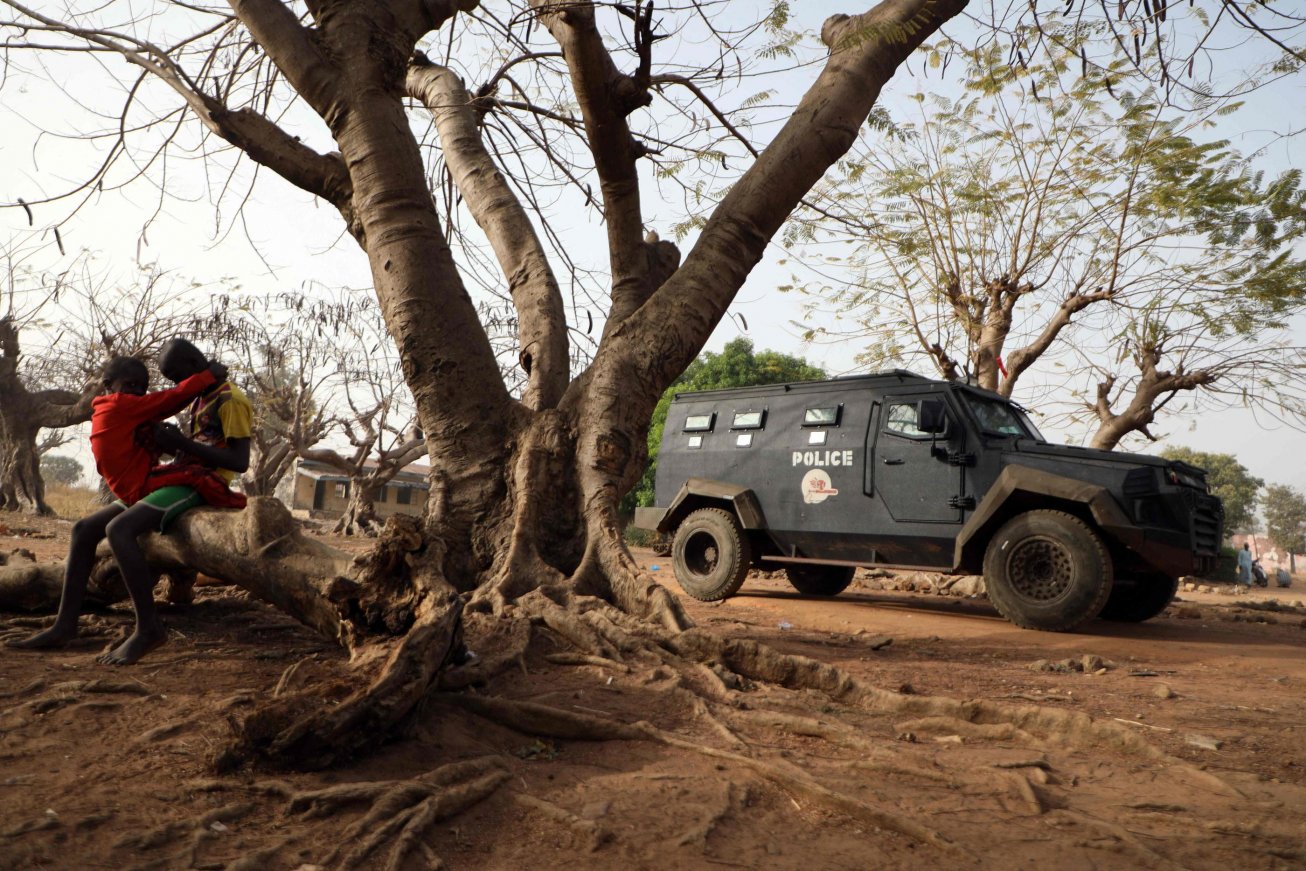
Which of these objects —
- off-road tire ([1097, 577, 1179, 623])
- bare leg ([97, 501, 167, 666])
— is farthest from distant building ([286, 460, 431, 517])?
bare leg ([97, 501, 167, 666])

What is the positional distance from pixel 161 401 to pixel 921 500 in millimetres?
6394

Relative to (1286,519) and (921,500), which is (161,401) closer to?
(921,500)

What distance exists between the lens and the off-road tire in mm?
8148

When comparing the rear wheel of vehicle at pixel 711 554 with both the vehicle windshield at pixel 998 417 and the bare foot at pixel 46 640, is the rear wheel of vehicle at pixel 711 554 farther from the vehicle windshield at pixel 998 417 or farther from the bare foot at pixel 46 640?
the bare foot at pixel 46 640

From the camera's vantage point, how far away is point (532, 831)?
2447 millimetres

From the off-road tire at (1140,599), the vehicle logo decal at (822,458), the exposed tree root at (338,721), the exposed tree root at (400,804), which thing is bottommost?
the exposed tree root at (400,804)

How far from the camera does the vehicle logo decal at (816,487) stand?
8945 mm

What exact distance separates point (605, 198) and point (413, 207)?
1.70 m

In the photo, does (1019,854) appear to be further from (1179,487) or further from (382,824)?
(1179,487)

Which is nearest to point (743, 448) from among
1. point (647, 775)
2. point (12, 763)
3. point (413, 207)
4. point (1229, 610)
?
point (413, 207)

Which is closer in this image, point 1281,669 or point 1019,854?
point 1019,854

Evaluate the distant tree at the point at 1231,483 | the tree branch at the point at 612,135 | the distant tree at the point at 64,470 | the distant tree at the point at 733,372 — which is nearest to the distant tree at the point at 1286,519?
the distant tree at the point at 1231,483

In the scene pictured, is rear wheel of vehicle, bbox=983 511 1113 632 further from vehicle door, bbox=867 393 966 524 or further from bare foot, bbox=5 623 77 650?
bare foot, bbox=5 623 77 650

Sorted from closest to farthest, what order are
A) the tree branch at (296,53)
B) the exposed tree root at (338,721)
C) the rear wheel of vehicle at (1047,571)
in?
Result: the exposed tree root at (338,721) → the tree branch at (296,53) → the rear wheel of vehicle at (1047,571)
